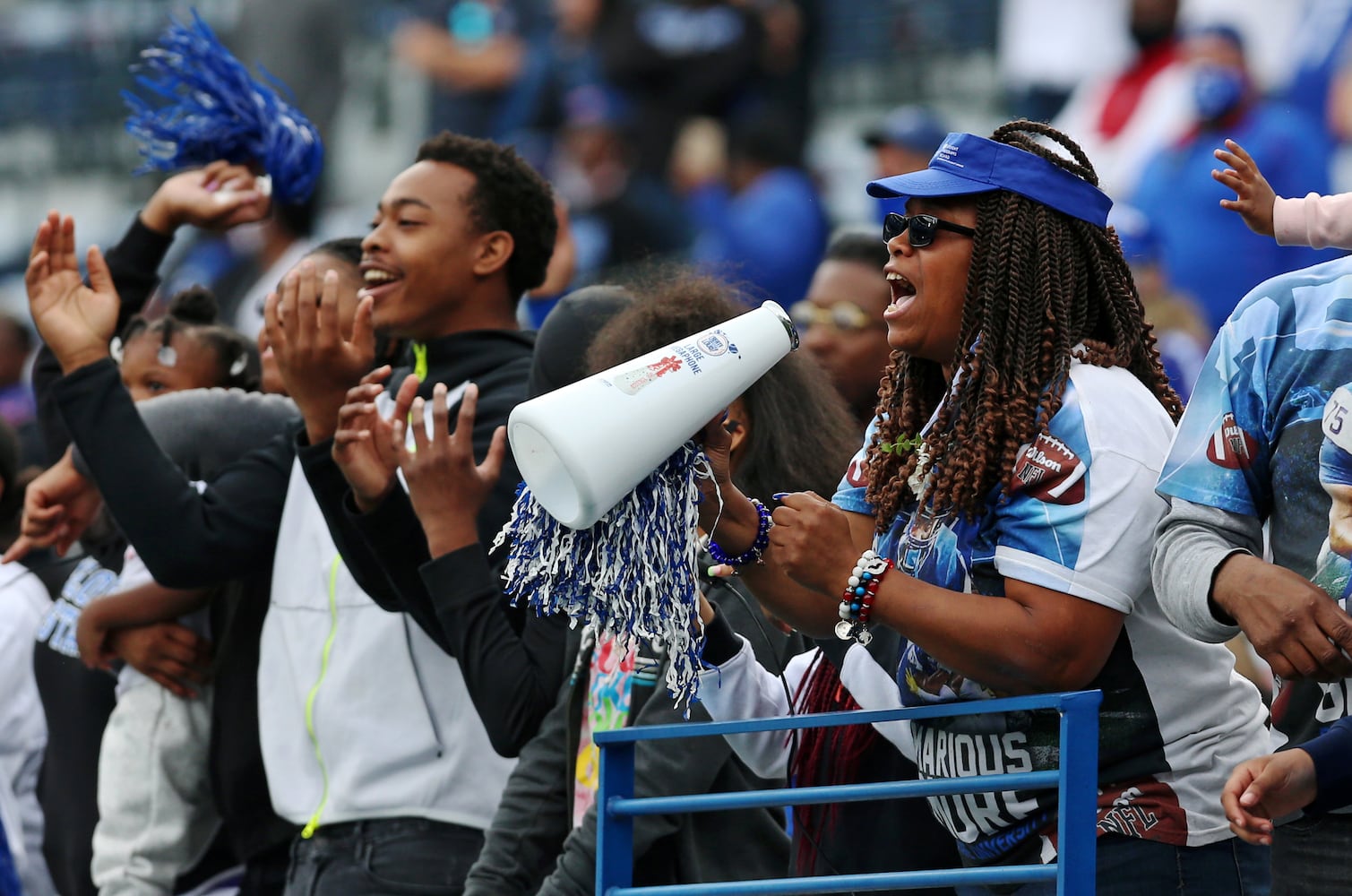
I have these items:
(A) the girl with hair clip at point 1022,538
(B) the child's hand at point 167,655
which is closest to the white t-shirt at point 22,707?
(B) the child's hand at point 167,655

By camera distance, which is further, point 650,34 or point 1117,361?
point 650,34

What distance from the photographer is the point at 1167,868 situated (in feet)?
8.00

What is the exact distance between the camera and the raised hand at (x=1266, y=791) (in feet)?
6.77

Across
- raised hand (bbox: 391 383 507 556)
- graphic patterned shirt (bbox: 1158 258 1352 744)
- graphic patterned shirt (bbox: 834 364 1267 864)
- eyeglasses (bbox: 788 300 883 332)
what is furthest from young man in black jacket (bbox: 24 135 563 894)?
graphic patterned shirt (bbox: 1158 258 1352 744)

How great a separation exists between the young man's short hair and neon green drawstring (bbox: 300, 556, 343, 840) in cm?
80

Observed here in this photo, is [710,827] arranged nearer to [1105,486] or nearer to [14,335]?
[1105,486]

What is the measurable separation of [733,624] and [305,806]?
0.95 metres

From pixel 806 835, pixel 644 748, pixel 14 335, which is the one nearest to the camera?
pixel 806 835

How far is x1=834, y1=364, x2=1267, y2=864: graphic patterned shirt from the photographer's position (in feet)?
7.81

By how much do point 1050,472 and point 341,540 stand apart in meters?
1.45

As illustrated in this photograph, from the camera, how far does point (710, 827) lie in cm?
310

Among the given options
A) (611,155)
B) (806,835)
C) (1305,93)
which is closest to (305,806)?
(806,835)

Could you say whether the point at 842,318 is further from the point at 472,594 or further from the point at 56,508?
the point at 56,508

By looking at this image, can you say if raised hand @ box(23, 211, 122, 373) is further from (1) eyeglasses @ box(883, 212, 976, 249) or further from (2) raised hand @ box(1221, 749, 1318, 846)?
(2) raised hand @ box(1221, 749, 1318, 846)
